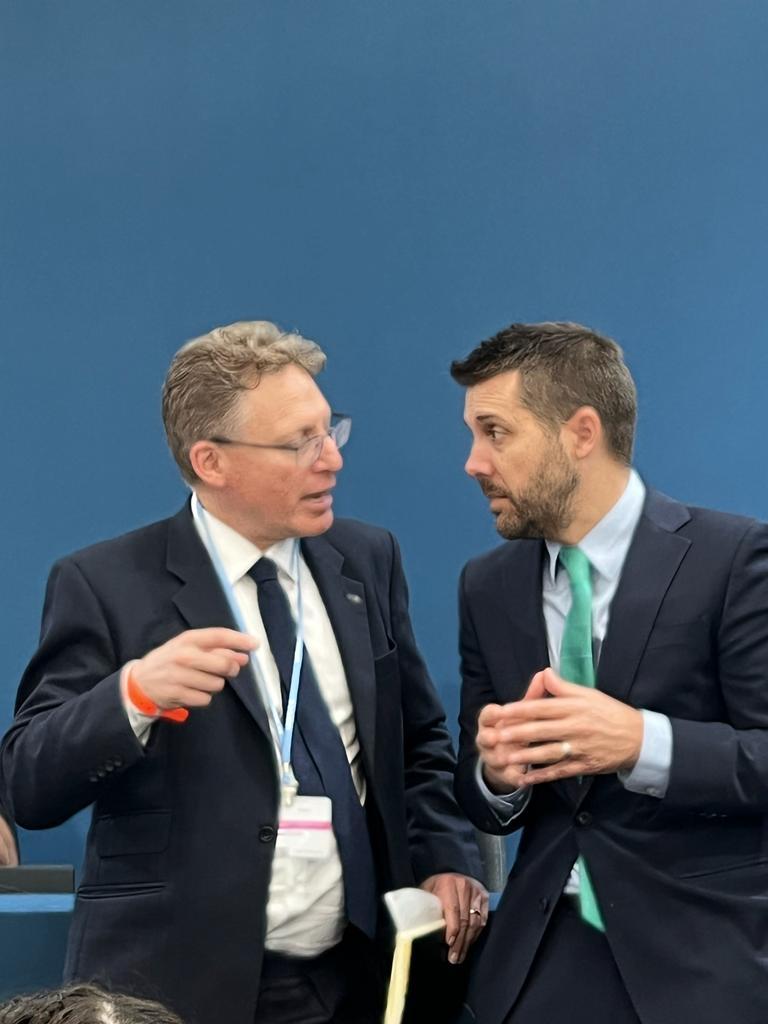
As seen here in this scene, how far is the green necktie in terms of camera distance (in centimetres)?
229

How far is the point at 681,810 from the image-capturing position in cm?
222

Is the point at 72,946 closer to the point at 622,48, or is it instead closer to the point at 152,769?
the point at 152,769

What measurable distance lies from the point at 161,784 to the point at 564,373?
35.8 inches

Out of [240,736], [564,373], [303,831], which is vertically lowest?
[303,831]

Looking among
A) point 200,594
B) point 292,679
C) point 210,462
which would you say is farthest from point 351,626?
point 210,462

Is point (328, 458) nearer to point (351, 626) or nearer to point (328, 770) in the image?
point (351, 626)

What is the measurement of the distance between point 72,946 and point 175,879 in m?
0.22

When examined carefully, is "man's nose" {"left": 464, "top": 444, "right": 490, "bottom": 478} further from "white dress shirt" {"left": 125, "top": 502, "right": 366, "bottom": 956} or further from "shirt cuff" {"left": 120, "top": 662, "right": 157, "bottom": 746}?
"shirt cuff" {"left": 120, "top": 662, "right": 157, "bottom": 746}

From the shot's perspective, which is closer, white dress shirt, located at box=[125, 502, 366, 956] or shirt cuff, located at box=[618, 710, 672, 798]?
shirt cuff, located at box=[618, 710, 672, 798]

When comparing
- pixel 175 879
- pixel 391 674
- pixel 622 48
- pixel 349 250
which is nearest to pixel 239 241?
pixel 349 250

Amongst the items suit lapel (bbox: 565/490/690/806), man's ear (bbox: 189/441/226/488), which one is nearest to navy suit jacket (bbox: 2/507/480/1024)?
man's ear (bbox: 189/441/226/488)

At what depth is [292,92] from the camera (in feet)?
11.9

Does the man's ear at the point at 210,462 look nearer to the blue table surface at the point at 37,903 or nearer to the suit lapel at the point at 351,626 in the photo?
the suit lapel at the point at 351,626

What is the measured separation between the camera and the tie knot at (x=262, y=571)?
2.64 m
